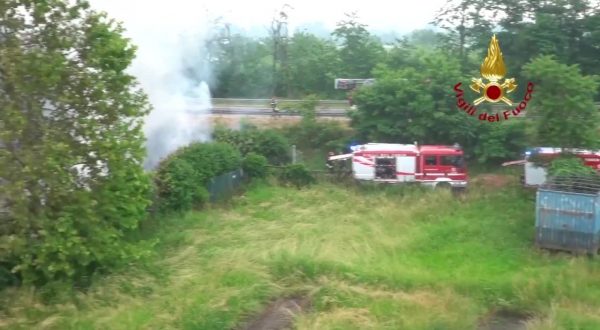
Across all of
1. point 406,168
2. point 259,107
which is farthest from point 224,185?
point 259,107

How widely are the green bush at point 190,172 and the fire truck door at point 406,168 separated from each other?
154 inches

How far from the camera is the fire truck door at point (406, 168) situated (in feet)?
52.0

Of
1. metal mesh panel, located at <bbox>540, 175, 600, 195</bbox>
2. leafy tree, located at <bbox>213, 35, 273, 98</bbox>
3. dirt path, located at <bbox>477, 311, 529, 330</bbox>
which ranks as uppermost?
leafy tree, located at <bbox>213, 35, 273, 98</bbox>

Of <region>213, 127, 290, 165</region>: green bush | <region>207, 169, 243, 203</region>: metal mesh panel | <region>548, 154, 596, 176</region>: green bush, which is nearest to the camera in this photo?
<region>548, 154, 596, 176</region>: green bush

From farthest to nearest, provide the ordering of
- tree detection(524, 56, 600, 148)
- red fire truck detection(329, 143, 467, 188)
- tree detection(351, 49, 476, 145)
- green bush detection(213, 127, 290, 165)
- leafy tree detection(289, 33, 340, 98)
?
leafy tree detection(289, 33, 340, 98) < green bush detection(213, 127, 290, 165) < tree detection(351, 49, 476, 145) < red fire truck detection(329, 143, 467, 188) < tree detection(524, 56, 600, 148)

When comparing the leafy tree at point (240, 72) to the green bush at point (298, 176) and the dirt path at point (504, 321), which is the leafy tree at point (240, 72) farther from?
the dirt path at point (504, 321)

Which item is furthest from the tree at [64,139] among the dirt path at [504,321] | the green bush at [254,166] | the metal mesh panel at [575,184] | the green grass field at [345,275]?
the metal mesh panel at [575,184]

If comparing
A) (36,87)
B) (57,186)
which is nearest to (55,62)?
(36,87)

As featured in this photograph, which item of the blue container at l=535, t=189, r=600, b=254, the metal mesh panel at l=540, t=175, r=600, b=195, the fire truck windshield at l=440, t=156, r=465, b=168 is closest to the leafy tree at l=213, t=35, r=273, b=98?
the fire truck windshield at l=440, t=156, r=465, b=168

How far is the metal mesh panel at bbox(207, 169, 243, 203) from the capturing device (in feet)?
50.6

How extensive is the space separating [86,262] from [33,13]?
11.5 feet

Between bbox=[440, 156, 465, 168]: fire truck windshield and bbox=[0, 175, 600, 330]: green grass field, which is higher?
bbox=[440, 156, 465, 168]: fire truck windshield

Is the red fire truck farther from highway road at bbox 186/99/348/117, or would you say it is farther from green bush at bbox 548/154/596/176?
highway road at bbox 186/99/348/117

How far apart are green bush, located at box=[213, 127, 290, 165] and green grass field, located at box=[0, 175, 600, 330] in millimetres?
3734
